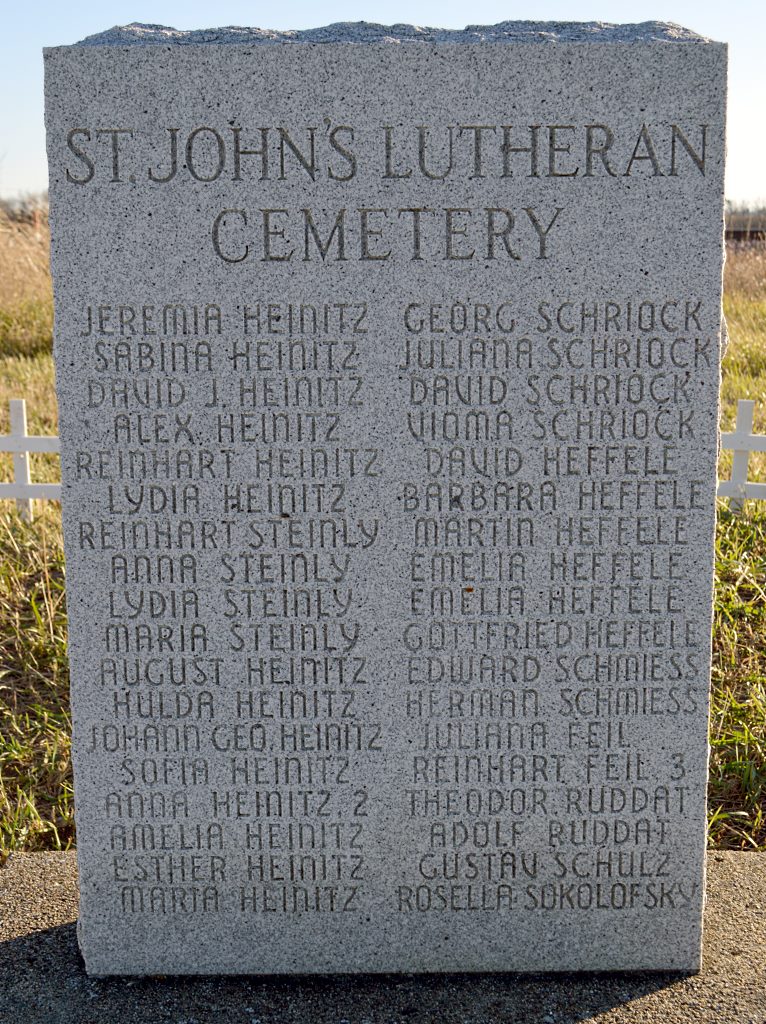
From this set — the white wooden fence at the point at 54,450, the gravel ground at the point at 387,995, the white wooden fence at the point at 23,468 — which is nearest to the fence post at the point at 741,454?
the white wooden fence at the point at 54,450

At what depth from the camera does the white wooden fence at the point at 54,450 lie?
277 inches

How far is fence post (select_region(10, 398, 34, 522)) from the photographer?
733 centimetres

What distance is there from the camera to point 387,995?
3.24m

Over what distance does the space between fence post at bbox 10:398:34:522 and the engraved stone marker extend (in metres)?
4.33

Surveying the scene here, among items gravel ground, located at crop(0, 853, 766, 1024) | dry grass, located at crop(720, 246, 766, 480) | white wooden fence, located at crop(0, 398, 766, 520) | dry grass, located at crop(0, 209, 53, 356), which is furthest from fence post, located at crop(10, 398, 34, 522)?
dry grass, located at crop(0, 209, 53, 356)

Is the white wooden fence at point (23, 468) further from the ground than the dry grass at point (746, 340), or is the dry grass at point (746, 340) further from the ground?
the dry grass at point (746, 340)

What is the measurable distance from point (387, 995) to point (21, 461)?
4.96m

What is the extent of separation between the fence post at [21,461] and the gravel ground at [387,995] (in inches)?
163

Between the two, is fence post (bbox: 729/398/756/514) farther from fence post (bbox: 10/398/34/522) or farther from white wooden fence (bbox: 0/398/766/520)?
fence post (bbox: 10/398/34/522)

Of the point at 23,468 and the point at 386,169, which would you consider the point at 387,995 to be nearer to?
the point at 386,169

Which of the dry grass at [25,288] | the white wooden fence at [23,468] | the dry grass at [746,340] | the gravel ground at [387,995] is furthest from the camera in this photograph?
the dry grass at [25,288]

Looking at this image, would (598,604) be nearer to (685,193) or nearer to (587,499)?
(587,499)

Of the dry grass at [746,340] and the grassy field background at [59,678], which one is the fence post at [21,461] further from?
the dry grass at [746,340]

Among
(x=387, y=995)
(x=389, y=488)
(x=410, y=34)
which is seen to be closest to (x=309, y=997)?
(x=387, y=995)
